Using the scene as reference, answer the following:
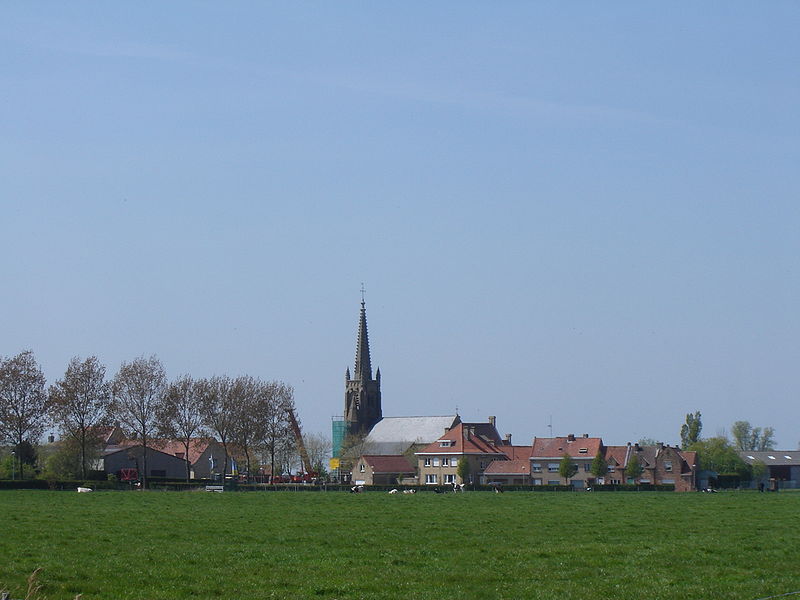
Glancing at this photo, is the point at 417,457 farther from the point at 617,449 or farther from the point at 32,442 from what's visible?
the point at 32,442

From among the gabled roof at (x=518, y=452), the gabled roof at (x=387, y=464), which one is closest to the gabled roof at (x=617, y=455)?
the gabled roof at (x=518, y=452)

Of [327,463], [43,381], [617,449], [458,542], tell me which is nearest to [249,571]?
[458,542]

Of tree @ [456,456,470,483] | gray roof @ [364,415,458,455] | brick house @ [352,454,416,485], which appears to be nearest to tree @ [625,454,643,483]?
tree @ [456,456,470,483]

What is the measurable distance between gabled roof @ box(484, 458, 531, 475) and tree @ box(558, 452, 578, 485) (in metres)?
6.64

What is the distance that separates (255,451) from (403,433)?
217 feet

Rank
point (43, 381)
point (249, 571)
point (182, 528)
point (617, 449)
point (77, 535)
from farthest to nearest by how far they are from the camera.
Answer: point (617, 449), point (43, 381), point (182, 528), point (77, 535), point (249, 571)

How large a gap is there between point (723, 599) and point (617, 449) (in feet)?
364

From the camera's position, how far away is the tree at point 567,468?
122062mm

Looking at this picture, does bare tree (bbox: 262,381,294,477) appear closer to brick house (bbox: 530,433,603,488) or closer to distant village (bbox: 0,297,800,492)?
distant village (bbox: 0,297,800,492)

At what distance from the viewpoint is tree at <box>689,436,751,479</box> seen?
136125mm

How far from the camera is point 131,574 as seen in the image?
2214 centimetres

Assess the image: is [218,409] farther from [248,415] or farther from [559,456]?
[559,456]

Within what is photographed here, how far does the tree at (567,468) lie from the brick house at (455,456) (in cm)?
1360

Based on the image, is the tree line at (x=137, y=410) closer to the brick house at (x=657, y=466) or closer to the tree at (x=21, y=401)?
the tree at (x=21, y=401)
